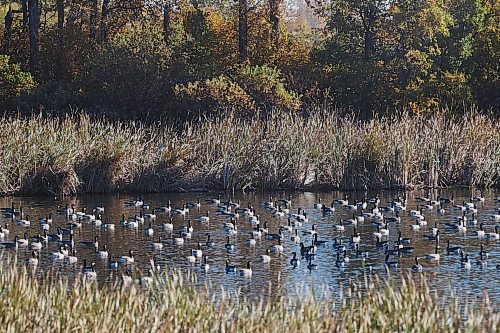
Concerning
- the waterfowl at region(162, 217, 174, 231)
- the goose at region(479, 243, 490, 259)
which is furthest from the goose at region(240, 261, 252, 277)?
the waterfowl at region(162, 217, 174, 231)

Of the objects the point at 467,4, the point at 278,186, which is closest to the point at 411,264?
the point at 278,186

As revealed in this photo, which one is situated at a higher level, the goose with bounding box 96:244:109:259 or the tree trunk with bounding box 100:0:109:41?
the tree trunk with bounding box 100:0:109:41

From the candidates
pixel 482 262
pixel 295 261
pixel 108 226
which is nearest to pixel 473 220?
pixel 482 262

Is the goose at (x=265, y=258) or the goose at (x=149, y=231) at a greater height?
the goose at (x=149, y=231)

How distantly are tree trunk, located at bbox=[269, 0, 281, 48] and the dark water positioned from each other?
69.1ft

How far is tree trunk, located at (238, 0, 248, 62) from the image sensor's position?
160ft

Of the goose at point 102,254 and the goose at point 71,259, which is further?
the goose at point 102,254

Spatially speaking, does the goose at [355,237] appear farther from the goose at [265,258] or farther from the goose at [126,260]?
the goose at [126,260]

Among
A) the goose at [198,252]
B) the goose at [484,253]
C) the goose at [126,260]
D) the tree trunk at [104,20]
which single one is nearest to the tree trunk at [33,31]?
the tree trunk at [104,20]

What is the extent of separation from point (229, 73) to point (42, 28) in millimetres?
11014

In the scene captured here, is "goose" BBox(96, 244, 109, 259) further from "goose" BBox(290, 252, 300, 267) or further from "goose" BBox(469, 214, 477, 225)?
"goose" BBox(469, 214, 477, 225)

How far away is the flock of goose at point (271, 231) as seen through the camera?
1991cm

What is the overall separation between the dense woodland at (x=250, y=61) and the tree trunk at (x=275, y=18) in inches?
2.4

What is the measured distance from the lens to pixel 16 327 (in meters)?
10.2
